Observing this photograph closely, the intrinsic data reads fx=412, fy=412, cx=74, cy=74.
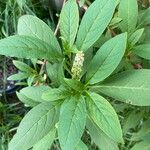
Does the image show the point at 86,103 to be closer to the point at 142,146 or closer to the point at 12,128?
the point at 142,146

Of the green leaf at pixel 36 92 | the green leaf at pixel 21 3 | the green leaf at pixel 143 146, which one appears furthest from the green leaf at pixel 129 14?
the green leaf at pixel 21 3

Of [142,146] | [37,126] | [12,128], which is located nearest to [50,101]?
[37,126]

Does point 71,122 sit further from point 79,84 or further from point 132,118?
point 132,118

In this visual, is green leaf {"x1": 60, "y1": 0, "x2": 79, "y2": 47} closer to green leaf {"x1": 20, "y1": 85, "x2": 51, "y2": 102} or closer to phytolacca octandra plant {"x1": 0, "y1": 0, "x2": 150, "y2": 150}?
phytolacca octandra plant {"x1": 0, "y1": 0, "x2": 150, "y2": 150}

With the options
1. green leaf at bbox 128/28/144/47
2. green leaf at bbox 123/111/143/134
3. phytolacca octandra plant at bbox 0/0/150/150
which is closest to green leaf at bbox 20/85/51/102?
phytolacca octandra plant at bbox 0/0/150/150

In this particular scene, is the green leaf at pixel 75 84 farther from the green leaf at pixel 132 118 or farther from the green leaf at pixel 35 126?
the green leaf at pixel 132 118
